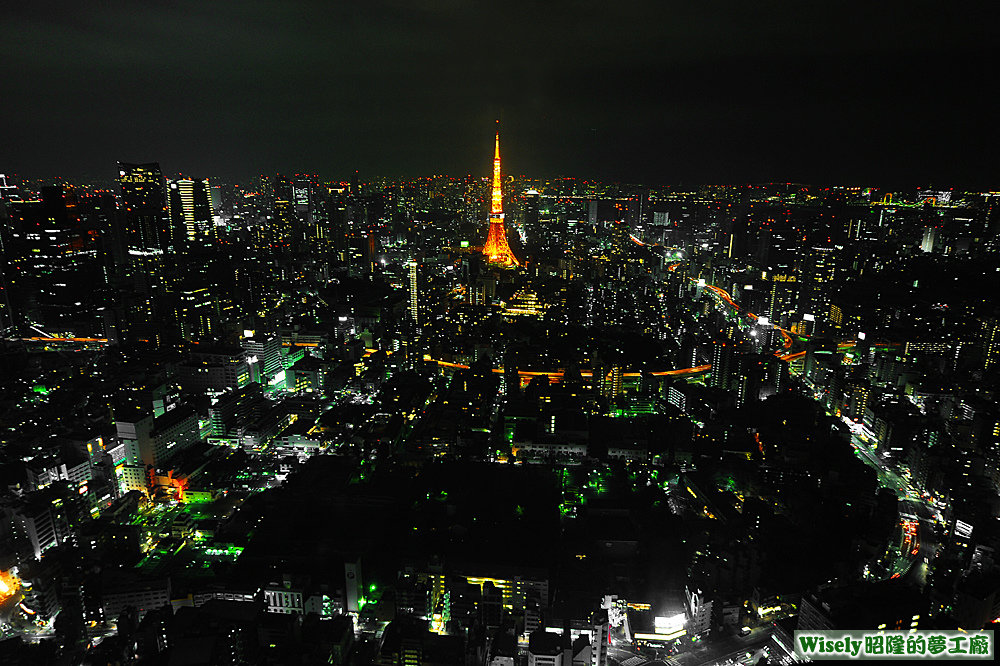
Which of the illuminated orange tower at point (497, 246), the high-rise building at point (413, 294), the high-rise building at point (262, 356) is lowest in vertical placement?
the high-rise building at point (262, 356)

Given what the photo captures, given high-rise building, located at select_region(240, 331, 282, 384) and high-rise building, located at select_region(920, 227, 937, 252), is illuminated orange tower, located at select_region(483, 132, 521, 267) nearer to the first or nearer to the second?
high-rise building, located at select_region(240, 331, 282, 384)

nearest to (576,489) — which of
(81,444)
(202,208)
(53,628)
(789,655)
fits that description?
(789,655)

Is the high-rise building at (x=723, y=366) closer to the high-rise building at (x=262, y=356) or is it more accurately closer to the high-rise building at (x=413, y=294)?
the high-rise building at (x=413, y=294)

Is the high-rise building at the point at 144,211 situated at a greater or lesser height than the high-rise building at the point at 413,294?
greater

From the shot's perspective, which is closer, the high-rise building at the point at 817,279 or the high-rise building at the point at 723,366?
the high-rise building at the point at 723,366

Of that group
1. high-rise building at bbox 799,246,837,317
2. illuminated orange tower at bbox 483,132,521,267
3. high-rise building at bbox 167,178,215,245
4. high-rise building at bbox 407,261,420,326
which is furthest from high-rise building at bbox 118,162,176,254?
high-rise building at bbox 799,246,837,317

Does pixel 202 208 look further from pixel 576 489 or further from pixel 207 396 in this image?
pixel 576 489

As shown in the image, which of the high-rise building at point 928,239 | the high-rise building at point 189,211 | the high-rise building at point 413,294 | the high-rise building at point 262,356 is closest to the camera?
the high-rise building at point 262,356

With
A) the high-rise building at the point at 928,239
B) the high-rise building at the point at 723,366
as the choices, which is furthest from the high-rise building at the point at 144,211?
the high-rise building at the point at 928,239

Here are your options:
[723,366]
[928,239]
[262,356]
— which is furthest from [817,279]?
[262,356]
